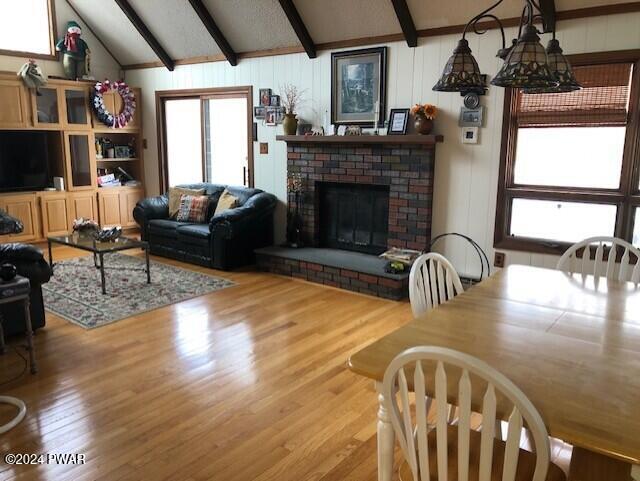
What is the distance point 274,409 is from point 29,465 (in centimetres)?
116

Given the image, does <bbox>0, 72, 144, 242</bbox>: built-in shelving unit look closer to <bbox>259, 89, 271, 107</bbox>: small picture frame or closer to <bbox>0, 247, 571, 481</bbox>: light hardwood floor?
<bbox>259, 89, 271, 107</bbox>: small picture frame

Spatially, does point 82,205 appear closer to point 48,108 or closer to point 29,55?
point 48,108

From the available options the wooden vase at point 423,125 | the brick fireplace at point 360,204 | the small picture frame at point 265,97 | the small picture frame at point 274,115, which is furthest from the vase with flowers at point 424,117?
the small picture frame at point 265,97

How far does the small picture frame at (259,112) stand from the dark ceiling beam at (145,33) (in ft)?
5.46

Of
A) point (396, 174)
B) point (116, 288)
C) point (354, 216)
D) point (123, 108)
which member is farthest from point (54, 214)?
point (396, 174)

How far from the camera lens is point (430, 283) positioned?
8.74 ft

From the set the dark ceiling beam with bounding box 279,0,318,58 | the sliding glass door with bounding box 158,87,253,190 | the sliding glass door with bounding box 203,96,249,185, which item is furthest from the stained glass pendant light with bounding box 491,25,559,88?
the sliding glass door with bounding box 203,96,249,185

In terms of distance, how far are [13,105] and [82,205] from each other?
1.46 m

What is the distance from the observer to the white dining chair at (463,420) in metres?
1.31

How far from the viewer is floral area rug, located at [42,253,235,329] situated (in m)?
4.33

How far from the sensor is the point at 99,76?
7594 mm

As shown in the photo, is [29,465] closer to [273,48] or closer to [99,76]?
[273,48]

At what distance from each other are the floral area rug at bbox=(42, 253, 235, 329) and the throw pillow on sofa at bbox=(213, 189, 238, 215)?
87cm

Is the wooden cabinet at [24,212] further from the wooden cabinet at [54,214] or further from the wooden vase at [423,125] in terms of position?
the wooden vase at [423,125]
